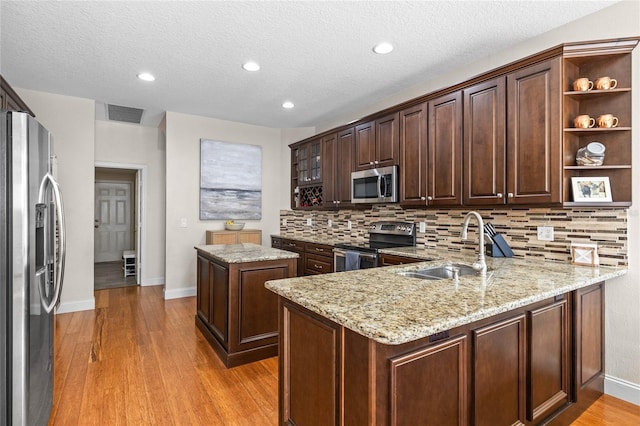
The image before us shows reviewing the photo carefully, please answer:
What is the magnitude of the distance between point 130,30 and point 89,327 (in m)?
3.05

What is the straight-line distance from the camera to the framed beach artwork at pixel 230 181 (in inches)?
204

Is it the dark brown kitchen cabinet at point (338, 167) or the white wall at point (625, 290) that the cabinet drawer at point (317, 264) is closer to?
the dark brown kitchen cabinet at point (338, 167)

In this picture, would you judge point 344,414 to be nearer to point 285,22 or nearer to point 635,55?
point 285,22

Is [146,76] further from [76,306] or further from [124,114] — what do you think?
[76,306]

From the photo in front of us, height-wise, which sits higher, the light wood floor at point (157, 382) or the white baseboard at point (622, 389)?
the white baseboard at point (622, 389)

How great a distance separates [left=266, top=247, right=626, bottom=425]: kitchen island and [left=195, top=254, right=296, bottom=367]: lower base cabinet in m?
1.23

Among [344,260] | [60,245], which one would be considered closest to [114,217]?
[344,260]

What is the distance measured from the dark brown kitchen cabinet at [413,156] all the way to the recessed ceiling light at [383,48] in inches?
25.7

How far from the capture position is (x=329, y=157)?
185 inches

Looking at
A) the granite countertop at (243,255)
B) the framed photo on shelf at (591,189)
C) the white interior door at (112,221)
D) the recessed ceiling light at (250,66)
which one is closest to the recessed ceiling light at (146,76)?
the recessed ceiling light at (250,66)

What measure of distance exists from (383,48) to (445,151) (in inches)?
42.2

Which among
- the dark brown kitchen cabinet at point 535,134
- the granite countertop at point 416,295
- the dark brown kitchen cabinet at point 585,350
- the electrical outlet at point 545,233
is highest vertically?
the dark brown kitchen cabinet at point 535,134

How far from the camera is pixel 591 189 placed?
226cm

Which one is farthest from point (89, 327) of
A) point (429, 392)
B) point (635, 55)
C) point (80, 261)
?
point (635, 55)
